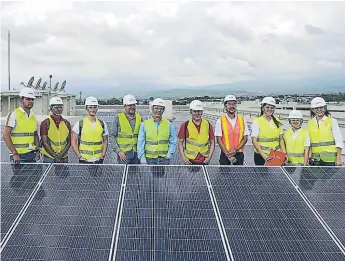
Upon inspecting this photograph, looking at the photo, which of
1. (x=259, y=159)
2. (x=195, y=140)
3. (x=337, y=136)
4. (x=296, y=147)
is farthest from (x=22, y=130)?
(x=337, y=136)

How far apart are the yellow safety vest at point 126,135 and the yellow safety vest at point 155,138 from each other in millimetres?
477

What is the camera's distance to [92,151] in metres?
7.89

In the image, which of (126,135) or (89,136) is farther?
(126,135)

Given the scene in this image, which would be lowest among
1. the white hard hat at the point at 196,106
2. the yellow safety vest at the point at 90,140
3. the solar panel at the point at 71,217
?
the solar panel at the point at 71,217

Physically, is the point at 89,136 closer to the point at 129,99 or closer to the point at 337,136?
the point at 129,99

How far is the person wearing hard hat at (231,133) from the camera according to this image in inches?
317

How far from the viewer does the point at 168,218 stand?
5703 millimetres

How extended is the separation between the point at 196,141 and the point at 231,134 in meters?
0.70

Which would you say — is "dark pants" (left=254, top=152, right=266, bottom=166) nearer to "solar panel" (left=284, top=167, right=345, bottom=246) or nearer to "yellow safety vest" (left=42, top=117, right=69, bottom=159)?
"solar panel" (left=284, top=167, right=345, bottom=246)

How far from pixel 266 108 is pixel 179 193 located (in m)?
2.84

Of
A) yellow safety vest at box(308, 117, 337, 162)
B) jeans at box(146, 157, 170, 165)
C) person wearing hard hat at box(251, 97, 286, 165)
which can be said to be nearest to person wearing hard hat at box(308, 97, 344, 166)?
yellow safety vest at box(308, 117, 337, 162)

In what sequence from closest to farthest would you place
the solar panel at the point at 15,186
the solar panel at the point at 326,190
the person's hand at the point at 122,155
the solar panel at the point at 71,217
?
the solar panel at the point at 71,217
the solar panel at the point at 15,186
the solar panel at the point at 326,190
the person's hand at the point at 122,155

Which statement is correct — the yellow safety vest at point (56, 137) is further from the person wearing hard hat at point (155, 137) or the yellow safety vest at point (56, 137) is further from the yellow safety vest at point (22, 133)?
the person wearing hard hat at point (155, 137)

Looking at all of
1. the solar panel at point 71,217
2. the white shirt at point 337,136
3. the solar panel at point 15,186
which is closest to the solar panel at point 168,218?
the solar panel at point 71,217
